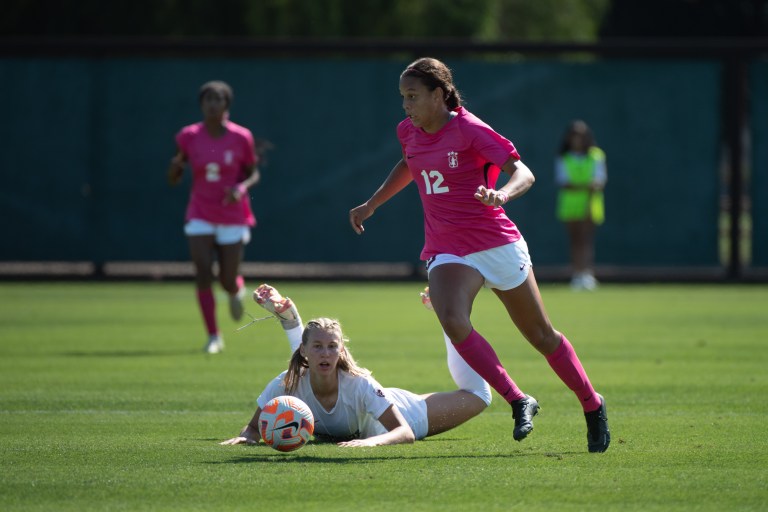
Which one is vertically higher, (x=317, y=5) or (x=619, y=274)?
(x=317, y=5)

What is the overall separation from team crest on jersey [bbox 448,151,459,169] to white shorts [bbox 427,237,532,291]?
0.50 meters

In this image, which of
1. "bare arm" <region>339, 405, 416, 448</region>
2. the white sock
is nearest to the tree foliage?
the white sock

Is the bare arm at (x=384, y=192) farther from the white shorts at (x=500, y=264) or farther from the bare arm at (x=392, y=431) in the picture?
the bare arm at (x=392, y=431)

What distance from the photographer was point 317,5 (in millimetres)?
30781

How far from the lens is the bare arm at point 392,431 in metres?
7.62

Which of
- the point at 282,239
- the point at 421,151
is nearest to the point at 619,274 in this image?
the point at 282,239

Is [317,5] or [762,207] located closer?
[762,207]

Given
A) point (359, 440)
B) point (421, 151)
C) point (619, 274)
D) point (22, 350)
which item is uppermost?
point (421, 151)

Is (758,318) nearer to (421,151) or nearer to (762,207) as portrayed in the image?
(762,207)

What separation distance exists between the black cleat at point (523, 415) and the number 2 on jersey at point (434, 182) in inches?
48.4

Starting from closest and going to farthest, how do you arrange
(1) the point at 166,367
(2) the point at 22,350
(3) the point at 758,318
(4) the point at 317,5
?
(1) the point at 166,367, (2) the point at 22,350, (3) the point at 758,318, (4) the point at 317,5

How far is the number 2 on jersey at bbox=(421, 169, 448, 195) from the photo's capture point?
25.1 feet

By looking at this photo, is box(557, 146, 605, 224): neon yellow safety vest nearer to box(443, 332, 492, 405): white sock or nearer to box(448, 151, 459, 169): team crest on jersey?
box(443, 332, 492, 405): white sock

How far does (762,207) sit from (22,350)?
43.6ft
